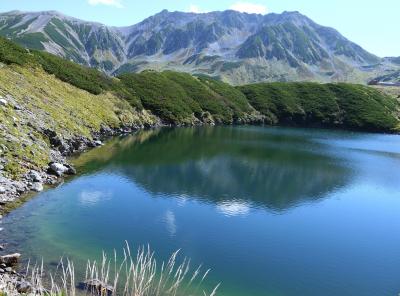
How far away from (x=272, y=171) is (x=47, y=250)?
45832 millimetres

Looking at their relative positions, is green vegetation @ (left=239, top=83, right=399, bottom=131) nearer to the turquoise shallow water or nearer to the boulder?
the turquoise shallow water

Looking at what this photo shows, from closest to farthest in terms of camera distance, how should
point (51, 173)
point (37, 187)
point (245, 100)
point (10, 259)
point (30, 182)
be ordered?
point (10, 259) < point (37, 187) < point (30, 182) < point (51, 173) < point (245, 100)

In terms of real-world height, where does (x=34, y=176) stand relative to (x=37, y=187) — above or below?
above

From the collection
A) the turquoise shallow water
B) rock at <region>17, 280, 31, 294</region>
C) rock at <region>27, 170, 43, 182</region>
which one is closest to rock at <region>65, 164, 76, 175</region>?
the turquoise shallow water

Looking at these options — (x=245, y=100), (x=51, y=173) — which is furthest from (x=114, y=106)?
(x=245, y=100)

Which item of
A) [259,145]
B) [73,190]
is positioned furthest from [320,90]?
[73,190]

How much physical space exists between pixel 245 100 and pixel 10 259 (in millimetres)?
146891

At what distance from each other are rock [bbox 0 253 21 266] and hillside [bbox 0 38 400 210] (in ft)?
38.9

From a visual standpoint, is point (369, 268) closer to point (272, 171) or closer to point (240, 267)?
point (240, 267)

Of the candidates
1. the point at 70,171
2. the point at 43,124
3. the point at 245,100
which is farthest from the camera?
the point at 245,100

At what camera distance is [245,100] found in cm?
16688

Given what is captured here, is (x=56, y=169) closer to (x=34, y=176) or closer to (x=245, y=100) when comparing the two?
(x=34, y=176)

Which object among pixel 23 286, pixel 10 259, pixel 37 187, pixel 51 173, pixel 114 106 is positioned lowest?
pixel 10 259

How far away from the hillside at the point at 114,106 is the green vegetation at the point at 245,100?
1.31 ft
